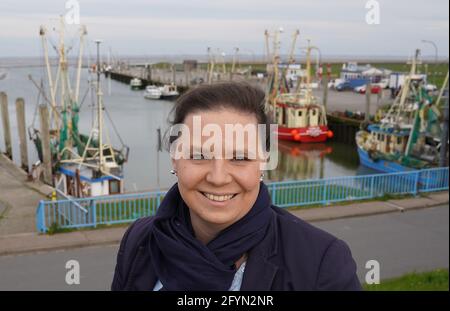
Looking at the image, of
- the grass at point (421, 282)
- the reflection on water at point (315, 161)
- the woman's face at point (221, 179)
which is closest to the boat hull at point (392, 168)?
the reflection on water at point (315, 161)

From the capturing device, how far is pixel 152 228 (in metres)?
1.81

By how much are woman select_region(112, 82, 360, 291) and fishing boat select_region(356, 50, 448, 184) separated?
16221mm

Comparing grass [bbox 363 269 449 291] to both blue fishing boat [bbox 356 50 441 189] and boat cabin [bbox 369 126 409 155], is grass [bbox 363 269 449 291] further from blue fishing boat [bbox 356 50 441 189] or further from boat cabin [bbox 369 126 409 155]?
boat cabin [bbox 369 126 409 155]

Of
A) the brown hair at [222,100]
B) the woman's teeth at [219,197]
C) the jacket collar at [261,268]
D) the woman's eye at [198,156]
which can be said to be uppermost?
the brown hair at [222,100]

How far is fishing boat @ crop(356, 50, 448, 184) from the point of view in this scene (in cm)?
1770

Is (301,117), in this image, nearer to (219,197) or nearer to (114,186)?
(114,186)

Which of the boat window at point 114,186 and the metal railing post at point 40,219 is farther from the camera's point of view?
the boat window at point 114,186

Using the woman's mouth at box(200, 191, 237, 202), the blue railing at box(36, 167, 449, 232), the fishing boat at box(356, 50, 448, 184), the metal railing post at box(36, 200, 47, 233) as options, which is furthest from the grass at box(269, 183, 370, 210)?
the woman's mouth at box(200, 191, 237, 202)

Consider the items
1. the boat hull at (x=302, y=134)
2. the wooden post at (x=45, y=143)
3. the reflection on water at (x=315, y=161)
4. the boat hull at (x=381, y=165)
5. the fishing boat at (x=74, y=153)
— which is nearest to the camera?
the wooden post at (x=45, y=143)

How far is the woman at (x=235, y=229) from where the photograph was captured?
1.58m

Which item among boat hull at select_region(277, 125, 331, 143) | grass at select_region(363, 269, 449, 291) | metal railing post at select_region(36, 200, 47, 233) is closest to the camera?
grass at select_region(363, 269, 449, 291)

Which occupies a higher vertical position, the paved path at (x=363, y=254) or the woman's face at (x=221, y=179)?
the woman's face at (x=221, y=179)

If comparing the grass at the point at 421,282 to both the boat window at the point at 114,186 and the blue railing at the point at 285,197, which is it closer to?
the blue railing at the point at 285,197

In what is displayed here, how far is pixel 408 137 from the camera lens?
20.1 metres
